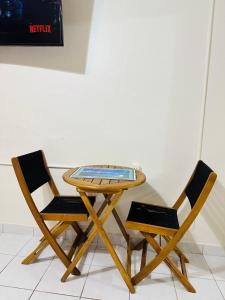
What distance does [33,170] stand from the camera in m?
1.73

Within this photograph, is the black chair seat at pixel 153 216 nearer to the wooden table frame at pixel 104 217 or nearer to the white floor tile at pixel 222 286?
the wooden table frame at pixel 104 217

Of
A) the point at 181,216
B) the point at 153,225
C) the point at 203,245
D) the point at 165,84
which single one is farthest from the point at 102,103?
the point at 203,245

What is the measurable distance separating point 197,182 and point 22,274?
1.43 meters

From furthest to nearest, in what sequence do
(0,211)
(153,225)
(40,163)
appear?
1. (0,211)
2. (40,163)
3. (153,225)

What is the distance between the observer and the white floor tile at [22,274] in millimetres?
1569

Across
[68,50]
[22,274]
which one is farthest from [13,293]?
[68,50]

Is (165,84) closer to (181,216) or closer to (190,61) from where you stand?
(190,61)

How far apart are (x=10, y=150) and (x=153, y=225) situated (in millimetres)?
1422

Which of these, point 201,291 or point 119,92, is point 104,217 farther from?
point 119,92

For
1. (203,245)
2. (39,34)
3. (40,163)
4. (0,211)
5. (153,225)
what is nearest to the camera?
(153,225)

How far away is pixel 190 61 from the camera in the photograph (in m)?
1.77

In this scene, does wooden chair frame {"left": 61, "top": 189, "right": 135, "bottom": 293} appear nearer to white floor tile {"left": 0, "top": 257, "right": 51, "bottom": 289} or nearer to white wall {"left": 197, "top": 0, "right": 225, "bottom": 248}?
white floor tile {"left": 0, "top": 257, "right": 51, "bottom": 289}

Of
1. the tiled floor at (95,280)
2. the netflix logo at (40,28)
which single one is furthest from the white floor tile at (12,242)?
the netflix logo at (40,28)

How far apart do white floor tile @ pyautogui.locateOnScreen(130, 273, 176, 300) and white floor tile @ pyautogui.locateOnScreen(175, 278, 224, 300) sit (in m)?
0.05
